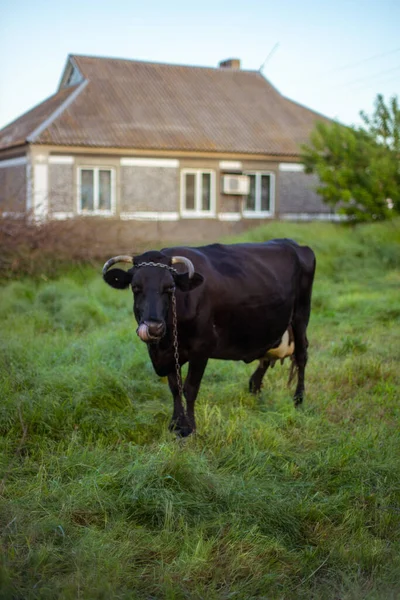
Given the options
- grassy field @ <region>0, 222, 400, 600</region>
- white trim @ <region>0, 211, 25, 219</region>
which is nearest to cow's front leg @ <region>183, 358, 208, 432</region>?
grassy field @ <region>0, 222, 400, 600</region>

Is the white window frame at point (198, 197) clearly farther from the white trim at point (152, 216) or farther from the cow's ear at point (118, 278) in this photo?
the cow's ear at point (118, 278)

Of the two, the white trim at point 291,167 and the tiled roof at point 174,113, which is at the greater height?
the tiled roof at point 174,113

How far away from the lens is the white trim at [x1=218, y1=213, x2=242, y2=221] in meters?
25.6

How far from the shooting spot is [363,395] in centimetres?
727

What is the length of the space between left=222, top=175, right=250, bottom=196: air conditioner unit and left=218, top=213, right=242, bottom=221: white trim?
80 cm

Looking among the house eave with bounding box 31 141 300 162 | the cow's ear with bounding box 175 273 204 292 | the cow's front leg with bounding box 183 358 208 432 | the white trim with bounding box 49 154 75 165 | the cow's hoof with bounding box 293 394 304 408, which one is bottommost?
the cow's hoof with bounding box 293 394 304 408

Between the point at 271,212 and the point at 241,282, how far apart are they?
65.6 ft

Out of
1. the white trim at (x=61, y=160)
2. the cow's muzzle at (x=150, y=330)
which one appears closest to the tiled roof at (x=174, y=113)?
the white trim at (x=61, y=160)

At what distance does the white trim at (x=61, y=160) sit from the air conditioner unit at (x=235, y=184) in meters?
5.00

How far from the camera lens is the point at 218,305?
6375 mm

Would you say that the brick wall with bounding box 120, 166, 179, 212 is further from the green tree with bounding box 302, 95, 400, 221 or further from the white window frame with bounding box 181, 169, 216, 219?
the green tree with bounding box 302, 95, 400, 221

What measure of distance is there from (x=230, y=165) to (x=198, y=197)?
150 centimetres

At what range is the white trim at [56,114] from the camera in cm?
2213

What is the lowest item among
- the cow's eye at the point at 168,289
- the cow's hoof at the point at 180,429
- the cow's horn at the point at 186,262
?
the cow's hoof at the point at 180,429
